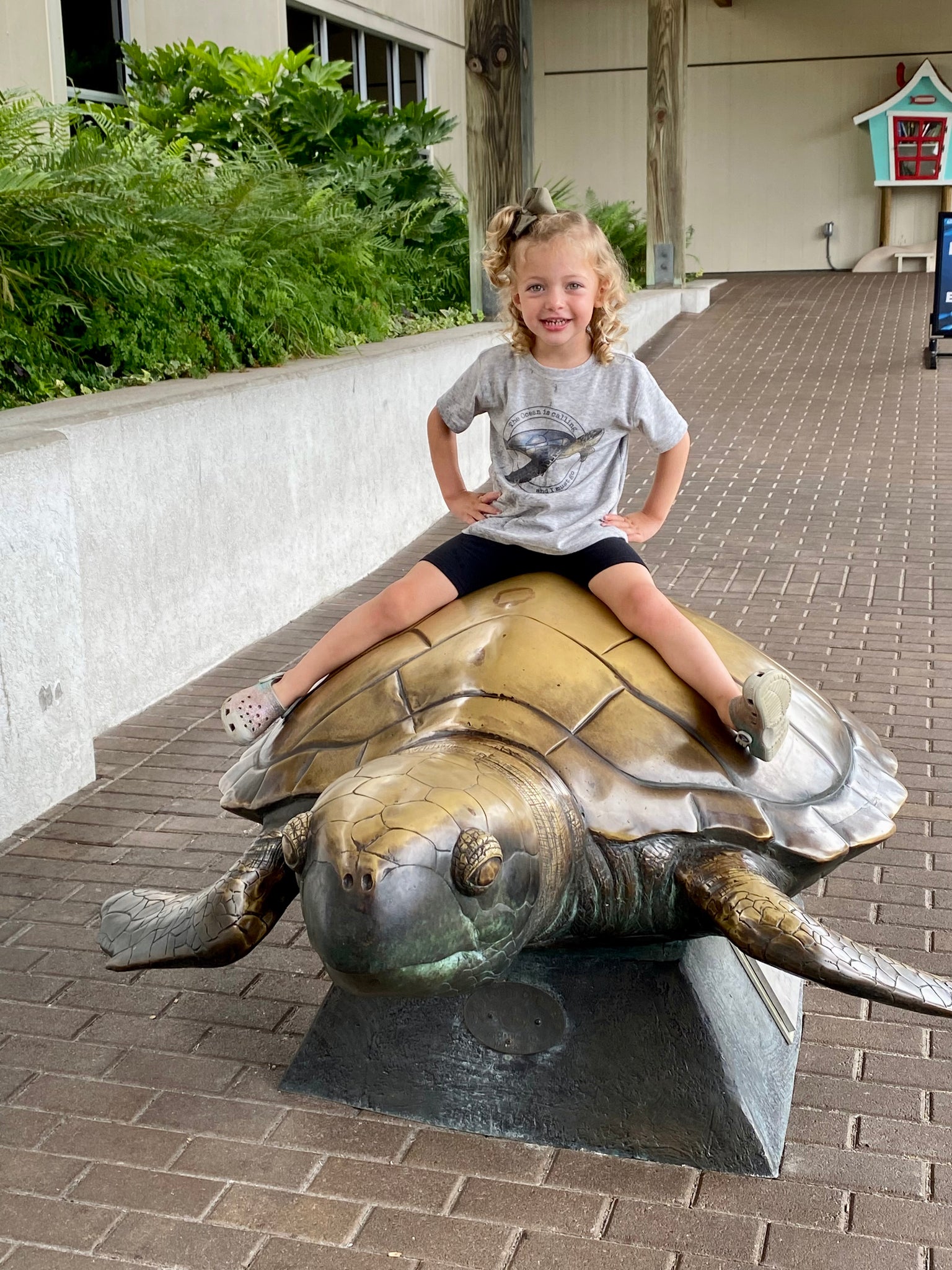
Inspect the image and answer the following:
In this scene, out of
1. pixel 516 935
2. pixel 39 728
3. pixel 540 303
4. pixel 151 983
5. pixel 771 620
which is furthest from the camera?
pixel 771 620

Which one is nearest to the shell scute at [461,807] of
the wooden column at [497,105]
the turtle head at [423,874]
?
the turtle head at [423,874]

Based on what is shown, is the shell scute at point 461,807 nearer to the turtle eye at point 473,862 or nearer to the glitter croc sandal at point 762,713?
the turtle eye at point 473,862

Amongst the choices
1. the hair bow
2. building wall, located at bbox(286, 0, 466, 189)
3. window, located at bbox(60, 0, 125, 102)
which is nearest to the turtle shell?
the hair bow

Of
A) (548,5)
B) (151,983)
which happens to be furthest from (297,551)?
(548,5)

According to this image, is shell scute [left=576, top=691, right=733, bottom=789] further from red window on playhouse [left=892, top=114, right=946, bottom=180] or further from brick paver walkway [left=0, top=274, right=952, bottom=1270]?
red window on playhouse [left=892, top=114, right=946, bottom=180]

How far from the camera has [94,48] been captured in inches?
376

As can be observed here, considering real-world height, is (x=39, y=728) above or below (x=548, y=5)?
below

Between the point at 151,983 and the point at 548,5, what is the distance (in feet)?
71.0

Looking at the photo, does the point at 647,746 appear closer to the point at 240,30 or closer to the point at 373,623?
the point at 373,623

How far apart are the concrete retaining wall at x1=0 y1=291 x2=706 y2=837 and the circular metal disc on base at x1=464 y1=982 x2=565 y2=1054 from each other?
1991mm

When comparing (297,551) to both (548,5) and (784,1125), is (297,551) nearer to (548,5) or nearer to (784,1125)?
(784,1125)

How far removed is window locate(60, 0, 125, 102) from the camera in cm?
920

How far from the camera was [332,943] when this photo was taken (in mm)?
1817

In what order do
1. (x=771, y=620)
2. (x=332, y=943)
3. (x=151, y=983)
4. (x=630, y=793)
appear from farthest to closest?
(x=771, y=620)
(x=151, y=983)
(x=630, y=793)
(x=332, y=943)
